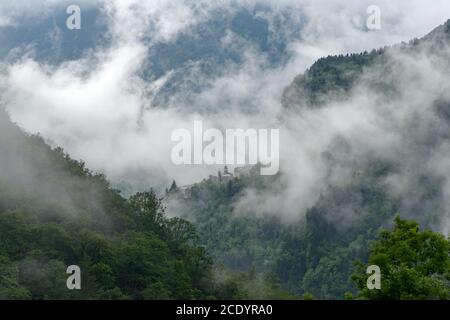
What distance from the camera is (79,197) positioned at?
10369 centimetres

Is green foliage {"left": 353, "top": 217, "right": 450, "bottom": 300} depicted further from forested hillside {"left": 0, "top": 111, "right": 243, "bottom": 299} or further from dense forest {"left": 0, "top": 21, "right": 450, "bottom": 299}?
forested hillside {"left": 0, "top": 111, "right": 243, "bottom": 299}

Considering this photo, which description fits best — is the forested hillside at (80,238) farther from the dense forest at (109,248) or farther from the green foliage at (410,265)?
the green foliage at (410,265)

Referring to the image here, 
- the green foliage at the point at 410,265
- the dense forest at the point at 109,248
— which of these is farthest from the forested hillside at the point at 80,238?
the green foliage at the point at 410,265

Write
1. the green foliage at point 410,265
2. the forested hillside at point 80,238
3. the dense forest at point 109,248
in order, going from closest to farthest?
the green foliage at point 410,265, the dense forest at point 109,248, the forested hillside at point 80,238

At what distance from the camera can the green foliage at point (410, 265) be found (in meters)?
53.9

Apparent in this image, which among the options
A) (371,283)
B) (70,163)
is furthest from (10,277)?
(70,163)

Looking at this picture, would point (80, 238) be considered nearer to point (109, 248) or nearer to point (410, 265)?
point (109, 248)

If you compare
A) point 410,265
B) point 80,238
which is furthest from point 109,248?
point 410,265

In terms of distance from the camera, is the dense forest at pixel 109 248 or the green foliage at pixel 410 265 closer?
the green foliage at pixel 410 265
